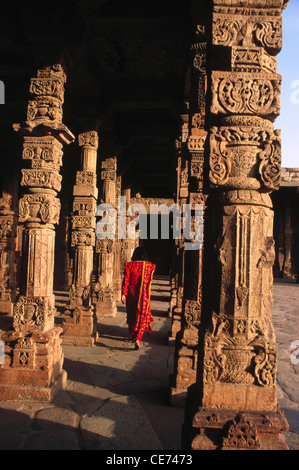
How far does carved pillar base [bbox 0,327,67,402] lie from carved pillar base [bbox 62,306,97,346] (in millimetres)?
2135

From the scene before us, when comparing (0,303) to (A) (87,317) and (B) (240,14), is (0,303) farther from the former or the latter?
(B) (240,14)

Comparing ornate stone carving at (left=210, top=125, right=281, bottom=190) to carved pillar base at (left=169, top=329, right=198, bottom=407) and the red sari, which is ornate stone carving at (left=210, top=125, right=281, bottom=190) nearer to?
carved pillar base at (left=169, top=329, right=198, bottom=407)

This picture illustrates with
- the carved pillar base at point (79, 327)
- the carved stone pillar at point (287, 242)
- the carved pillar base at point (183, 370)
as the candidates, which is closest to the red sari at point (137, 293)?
the carved pillar base at point (79, 327)

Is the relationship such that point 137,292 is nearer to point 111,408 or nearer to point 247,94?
point 111,408

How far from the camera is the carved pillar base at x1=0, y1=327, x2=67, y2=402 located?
151 inches

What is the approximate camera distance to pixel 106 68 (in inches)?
256

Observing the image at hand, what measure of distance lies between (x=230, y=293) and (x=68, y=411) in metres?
2.26

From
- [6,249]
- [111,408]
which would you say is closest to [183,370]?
[111,408]

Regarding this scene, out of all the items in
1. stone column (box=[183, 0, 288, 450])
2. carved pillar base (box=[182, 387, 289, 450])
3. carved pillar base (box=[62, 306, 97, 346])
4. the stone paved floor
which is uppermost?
stone column (box=[183, 0, 288, 450])

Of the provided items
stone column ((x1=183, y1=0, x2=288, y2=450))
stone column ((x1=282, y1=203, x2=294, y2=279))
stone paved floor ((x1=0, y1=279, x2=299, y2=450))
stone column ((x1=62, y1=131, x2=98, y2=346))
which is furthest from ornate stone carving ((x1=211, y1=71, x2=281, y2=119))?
stone column ((x1=282, y1=203, x2=294, y2=279))

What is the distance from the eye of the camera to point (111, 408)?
3695 millimetres

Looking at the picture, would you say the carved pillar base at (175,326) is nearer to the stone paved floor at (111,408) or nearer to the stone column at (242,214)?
the stone paved floor at (111,408)

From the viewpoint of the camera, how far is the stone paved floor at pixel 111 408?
→ 2.99 metres

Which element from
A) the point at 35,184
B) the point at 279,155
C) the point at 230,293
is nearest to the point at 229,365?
the point at 230,293
